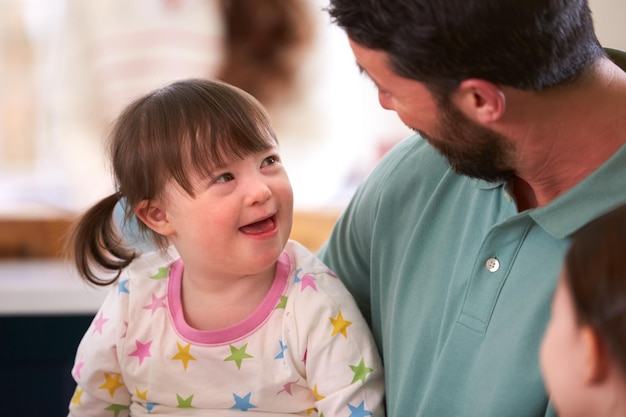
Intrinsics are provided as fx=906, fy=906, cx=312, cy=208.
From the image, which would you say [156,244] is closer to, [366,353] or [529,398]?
[366,353]

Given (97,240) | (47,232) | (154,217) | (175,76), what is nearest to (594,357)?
(154,217)

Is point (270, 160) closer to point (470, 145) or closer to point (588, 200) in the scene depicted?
point (470, 145)

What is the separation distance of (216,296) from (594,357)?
0.77 metres

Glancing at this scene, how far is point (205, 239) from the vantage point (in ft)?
4.81

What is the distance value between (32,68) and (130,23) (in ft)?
1.18

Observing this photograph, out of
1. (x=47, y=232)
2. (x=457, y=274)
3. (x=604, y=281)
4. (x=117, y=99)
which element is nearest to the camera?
(x=604, y=281)

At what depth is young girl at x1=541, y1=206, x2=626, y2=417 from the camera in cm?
93

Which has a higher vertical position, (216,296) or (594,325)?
(594,325)

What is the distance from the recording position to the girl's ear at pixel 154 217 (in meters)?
1.53

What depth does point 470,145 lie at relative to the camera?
4.29ft

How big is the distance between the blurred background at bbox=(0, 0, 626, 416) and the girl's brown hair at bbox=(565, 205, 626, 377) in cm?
167

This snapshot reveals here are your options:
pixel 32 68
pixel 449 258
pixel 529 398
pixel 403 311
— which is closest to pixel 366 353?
pixel 403 311

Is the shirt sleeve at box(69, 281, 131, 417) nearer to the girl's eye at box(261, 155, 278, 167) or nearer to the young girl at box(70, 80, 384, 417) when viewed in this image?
the young girl at box(70, 80, 384, 417)

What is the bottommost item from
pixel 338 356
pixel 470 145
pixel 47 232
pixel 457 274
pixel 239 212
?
pixel 47 232
